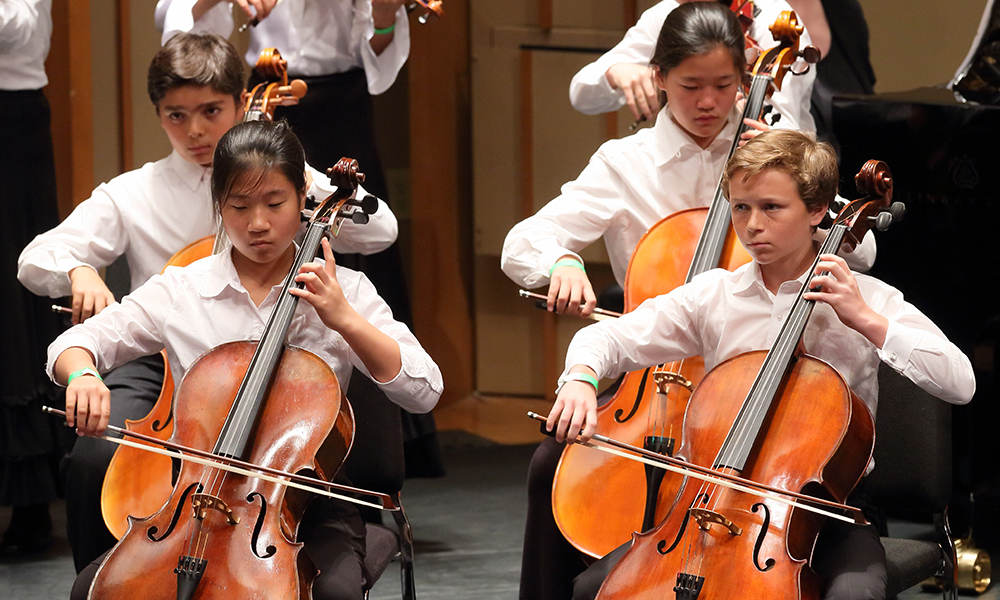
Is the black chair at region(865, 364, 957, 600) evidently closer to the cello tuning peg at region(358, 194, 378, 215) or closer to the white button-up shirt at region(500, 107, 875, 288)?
the white button-up shirt at region(500, 107, 875, 288)

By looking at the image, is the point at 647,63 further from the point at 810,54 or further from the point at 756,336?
the point at 756,336

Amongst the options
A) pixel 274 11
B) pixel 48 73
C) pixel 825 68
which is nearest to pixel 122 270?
pixel 274 11

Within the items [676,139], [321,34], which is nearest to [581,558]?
[676,139]

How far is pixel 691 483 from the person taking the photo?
164cm

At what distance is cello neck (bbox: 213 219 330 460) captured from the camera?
1.70m

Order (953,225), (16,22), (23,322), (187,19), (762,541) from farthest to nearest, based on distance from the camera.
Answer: (23,322) → (16,22) → (187,19) → (953,225) → (762,541)

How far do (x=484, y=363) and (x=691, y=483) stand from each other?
9.00 ft

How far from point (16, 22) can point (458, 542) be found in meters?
1.52

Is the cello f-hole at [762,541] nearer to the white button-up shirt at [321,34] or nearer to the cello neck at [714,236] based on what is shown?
the cello neck at [714,236]

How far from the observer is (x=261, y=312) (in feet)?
6.32

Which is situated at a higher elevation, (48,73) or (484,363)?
(48,73)

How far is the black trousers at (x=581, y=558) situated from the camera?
1604 mm

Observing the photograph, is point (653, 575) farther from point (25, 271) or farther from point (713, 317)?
point (25, 271)

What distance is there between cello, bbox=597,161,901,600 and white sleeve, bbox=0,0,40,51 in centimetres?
185
